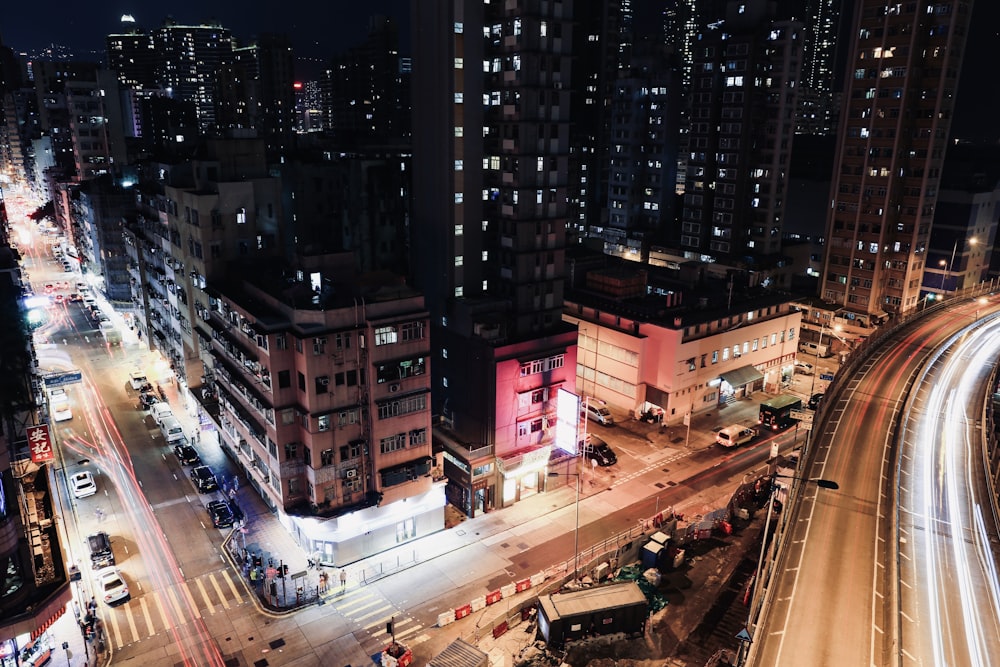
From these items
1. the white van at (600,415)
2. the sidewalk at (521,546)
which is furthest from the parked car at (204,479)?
the white van at (600,415)

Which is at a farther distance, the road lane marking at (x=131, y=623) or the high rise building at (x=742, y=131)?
the high rise building at (x=742, y=131)

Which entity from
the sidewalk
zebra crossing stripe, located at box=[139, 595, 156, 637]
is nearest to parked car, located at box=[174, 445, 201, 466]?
the sidewalk

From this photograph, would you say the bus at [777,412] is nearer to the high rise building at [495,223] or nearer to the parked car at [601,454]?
the parked car at [601,454]

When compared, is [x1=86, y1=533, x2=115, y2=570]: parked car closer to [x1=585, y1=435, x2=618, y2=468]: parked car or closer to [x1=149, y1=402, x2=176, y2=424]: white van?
[x1=149, y1=402, x2=176, y2=424]: white van

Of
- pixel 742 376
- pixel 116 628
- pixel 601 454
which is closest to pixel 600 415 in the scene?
→ pixel 601 454

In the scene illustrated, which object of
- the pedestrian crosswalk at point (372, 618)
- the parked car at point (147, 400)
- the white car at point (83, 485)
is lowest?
the pedestrian crosswalk at point (372, 618)

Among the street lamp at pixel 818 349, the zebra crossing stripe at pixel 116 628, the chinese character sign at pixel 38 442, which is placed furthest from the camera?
the street lamp at pixel 818 349

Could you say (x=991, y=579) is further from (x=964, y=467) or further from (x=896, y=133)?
(x=896, y=133)
